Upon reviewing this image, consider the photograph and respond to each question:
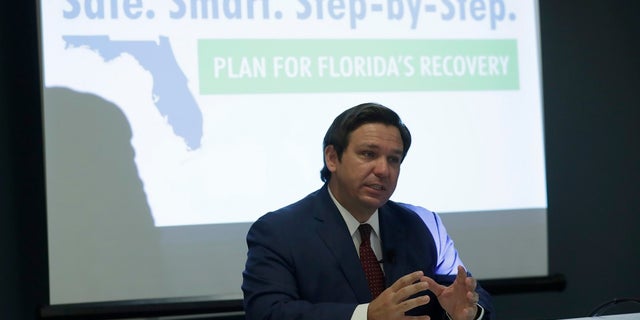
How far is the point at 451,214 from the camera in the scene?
4105mm

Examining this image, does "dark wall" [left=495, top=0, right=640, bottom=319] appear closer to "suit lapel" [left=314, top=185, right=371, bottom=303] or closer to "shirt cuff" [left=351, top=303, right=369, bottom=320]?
"suit lapel" [left=314, top=185, right=371, bottom=303]

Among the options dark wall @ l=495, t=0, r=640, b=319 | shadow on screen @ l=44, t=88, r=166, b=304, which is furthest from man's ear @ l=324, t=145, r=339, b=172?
dark wall @ l=495, t=0, r=640, b=319

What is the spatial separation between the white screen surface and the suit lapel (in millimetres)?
1420

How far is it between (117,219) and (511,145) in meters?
1.88

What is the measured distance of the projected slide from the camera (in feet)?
12.4

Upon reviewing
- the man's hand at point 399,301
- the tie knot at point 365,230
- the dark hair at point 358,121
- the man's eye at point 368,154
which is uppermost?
the dark hair at point 358,121

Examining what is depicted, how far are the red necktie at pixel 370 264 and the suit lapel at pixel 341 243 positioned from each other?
0.04 metres

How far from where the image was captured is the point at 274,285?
2273 millimetres

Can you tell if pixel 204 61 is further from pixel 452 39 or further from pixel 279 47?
pixel 452 39

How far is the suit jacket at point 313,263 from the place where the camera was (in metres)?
2.26

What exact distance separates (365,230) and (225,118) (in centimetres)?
151

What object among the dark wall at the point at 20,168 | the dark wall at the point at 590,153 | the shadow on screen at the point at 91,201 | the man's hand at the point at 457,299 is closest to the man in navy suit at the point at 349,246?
the man's hand at the point at 457,299

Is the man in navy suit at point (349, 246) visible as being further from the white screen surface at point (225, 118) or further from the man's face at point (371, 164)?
the white screen surface at point (225, 118)

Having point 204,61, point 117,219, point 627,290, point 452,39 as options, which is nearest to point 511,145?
point 452,39
